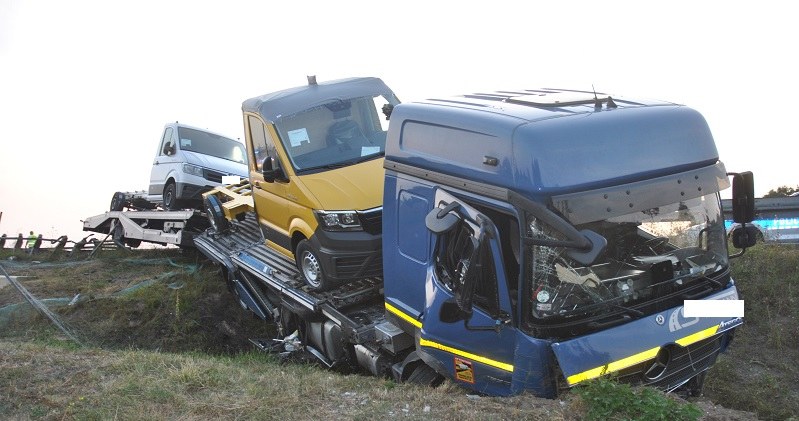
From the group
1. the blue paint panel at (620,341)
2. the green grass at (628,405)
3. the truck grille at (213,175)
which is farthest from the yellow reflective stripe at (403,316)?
the truck grille at (213,175)

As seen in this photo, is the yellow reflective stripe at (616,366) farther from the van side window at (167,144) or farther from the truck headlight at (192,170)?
the van side window at (167,144)

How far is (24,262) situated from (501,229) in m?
13.7

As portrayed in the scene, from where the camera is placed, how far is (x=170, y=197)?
15734 mm

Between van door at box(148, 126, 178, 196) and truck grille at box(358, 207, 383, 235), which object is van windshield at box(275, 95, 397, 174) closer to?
truck grille at box(358, 207, 383, 235)

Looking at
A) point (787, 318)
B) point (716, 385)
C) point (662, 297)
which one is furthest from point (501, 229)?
point (787, 318)

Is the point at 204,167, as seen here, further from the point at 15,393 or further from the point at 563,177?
the point at 563,177

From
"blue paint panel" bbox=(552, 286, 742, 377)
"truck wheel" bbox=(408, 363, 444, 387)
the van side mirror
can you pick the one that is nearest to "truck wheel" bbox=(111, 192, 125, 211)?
the van side mirror

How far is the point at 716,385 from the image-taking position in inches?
329

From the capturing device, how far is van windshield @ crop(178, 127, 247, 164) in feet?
52.5

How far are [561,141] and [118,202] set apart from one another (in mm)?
13972

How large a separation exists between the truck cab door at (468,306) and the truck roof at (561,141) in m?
0.40

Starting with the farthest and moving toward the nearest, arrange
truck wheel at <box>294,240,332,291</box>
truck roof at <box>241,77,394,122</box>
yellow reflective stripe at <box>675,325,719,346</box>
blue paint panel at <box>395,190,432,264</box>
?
truck roof at <box>241,77,394,122</box>, truck wheel at <box>294,240,332,291</box>, blue paint panel at <box>395,190,432,264</box>, yellow reflective stripe at <box>675,325,719,346</box>

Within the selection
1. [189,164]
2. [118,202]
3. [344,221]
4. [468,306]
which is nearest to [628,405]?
[468,306]

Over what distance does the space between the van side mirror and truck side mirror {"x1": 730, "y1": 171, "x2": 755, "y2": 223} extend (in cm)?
493
